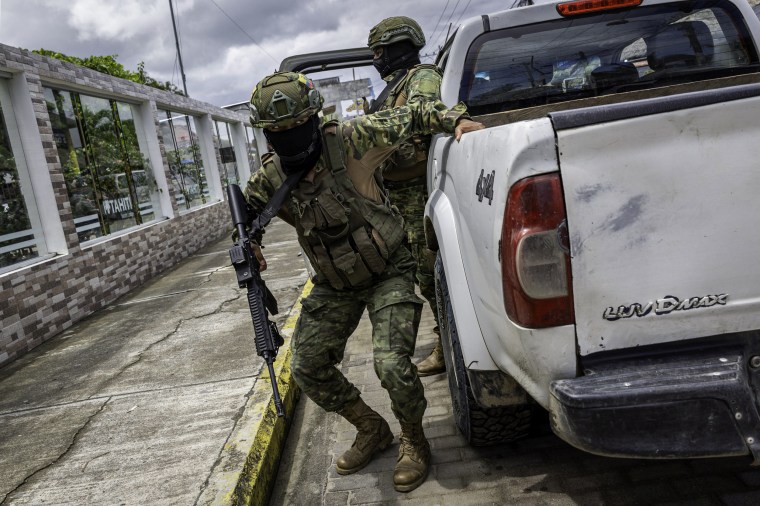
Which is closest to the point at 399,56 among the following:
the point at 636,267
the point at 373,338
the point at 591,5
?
the point at 591,5

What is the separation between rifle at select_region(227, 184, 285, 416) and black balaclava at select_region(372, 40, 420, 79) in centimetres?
147

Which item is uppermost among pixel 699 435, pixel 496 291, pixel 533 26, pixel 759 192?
pixel 533 26

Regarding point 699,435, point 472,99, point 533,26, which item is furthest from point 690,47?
point 699,435

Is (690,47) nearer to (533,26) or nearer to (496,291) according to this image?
(533,26)

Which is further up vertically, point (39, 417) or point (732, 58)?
point (732, 58)

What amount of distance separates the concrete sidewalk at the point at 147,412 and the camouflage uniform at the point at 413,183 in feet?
3.74

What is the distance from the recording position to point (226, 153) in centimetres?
1384

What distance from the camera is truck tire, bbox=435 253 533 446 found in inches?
97.8

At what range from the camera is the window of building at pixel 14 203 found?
18.6ft

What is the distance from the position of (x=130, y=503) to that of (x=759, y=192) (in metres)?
2.71

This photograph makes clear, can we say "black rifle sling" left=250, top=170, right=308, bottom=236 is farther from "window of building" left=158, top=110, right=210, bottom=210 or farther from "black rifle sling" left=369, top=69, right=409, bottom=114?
"window of building" left=158, top=110, right=210, bottom=210

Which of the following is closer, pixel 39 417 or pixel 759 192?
pixel 759 192

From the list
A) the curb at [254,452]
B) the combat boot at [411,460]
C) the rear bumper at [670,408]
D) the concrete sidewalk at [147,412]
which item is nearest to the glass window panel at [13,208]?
the concrete sidewalk at [147,412]

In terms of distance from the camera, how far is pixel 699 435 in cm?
153
